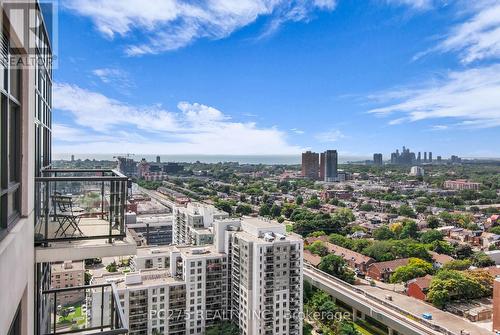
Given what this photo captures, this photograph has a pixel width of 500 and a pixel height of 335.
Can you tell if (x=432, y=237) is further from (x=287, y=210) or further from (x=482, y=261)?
(x=287, y=210)

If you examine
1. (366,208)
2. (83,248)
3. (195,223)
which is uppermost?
(83,248)

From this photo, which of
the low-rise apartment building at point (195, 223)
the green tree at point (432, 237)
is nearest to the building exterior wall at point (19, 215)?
the low-rise apartment building at point (195, 223)

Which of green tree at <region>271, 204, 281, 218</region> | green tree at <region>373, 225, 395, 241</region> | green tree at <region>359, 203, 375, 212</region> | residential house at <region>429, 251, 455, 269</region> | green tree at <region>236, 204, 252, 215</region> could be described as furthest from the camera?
green tree at <region>359, 203, 375, 212</region>

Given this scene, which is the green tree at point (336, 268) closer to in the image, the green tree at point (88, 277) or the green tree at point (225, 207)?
the green tree at point (88, 277)

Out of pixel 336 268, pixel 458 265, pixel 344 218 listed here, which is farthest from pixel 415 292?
pixel 344 218

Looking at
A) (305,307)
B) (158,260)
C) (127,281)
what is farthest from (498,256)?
(127,281)

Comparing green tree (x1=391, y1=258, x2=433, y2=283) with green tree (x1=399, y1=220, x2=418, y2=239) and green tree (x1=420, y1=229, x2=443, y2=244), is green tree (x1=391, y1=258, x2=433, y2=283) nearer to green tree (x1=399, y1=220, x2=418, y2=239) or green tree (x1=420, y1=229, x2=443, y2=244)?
green tree (x1=420, y1=229, x2=443, y2=244)

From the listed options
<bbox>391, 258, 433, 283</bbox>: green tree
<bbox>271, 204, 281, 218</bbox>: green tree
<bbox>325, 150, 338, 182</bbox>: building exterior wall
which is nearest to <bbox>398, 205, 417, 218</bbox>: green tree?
<bbox>271, 204, 281, 218</bbox>: green tree
